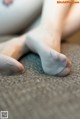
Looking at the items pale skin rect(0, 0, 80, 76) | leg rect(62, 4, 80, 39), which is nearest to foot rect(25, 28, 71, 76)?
pale skin rect(0, 0, 80, 76)

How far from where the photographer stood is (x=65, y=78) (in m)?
0.52

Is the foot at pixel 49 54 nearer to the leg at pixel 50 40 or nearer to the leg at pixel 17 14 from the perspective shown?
the leg at pixel 50 40

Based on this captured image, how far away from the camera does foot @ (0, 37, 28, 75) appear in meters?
0.54

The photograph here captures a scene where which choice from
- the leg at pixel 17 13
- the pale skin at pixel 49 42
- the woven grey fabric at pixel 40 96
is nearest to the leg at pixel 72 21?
the pale skin at pixel 49 42

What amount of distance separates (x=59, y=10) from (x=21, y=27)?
195 millimetres

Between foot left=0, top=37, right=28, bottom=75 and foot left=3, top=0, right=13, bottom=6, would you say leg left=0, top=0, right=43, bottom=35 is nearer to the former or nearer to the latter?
foot left=3, top=0, right=13, bottom=6

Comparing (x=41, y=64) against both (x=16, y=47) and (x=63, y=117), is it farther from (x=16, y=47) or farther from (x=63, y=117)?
(x=63, y=117)

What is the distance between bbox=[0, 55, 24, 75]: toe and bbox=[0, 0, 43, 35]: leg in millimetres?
298

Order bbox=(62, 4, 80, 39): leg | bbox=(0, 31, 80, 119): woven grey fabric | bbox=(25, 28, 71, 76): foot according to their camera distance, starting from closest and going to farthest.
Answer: bbox=(0, 31, 80, 119): woven grey fabric → bbox=(25, 28, 71, 76): foot → bbox=(62, 4, 80, 39): leg

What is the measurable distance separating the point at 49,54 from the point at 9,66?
0.28 feet

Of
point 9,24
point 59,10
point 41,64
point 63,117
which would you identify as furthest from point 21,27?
point 63,117

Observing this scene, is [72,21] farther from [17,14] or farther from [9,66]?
[9,66]

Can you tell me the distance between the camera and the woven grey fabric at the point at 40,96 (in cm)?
38

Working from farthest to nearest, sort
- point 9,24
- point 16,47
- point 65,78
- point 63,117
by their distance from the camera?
point 9,24 < point 16,47 < point 65,78 < point 63,117
